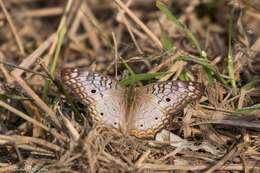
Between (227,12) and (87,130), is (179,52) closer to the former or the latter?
(87,130)

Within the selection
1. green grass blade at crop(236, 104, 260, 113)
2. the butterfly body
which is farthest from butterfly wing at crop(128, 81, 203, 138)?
green grass blade at crop(236, 104, 260, 113)

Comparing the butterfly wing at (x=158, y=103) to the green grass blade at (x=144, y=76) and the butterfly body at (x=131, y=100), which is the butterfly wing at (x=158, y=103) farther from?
the green grass blade at (x=144, y=76)

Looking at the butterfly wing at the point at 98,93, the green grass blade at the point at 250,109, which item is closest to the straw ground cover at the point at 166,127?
the green grass blade at the point at 250,109

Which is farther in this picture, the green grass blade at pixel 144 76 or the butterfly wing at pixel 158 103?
the green grass blade at pixel 144 76

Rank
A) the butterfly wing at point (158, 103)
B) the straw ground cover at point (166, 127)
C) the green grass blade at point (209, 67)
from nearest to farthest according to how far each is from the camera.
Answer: the straw ground cover at point (166, 127), the butterfly wing at point (158, 103), the green grass blade at point (209, 67)

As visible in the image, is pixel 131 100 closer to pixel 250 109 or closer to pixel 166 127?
pixel 166 127

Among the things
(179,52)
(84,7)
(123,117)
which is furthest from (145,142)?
(84,7)
